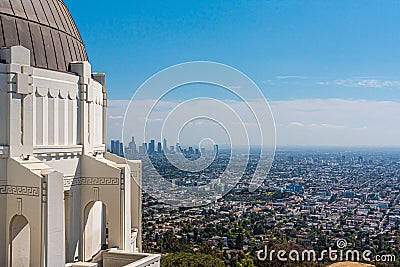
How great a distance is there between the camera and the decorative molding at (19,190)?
418 inches

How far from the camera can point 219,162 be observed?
52.7 feet

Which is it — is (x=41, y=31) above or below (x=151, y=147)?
above

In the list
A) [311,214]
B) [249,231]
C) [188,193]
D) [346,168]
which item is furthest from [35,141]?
[346,168]

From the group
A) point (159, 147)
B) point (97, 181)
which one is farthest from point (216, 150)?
point (97, 181)

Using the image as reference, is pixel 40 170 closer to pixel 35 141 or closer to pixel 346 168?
pixel 35 141

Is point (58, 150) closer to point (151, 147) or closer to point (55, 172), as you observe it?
point (55, 172)

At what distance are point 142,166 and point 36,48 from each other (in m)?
6.10

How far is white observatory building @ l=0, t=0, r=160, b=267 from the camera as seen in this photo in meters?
10.7

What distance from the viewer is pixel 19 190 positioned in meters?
10.8

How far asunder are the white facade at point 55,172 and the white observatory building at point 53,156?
0.07ft
